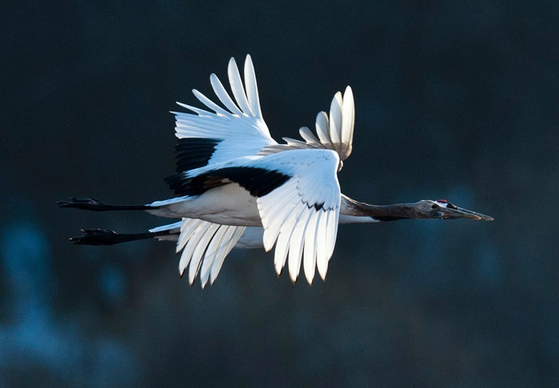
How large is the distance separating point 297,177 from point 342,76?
20.4 ft

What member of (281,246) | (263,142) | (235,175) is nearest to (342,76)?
(263,142)

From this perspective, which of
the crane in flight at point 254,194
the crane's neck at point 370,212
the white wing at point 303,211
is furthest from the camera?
the crane's neck at point 370,212

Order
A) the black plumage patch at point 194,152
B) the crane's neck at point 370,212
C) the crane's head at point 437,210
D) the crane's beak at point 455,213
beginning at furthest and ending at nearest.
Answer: the crane's head at point 437,210 → the crane's beak at point 455,213 → the black plumage patch at point 194,152 → the crane's neck at point 370,212

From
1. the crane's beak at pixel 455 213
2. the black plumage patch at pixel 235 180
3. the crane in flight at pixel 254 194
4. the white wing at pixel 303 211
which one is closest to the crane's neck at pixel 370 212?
the crane in flight at pixel 254 194

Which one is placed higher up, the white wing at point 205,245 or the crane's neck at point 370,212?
the crane's neck at point 370,212

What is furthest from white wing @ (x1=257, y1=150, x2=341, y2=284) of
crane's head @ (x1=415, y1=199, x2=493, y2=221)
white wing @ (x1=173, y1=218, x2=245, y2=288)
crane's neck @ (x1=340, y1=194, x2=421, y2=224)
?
crane's head @ (x1=415, y1=199, x2=493, y2=221)

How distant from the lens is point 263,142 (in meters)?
10.1

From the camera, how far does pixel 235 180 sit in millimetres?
8195

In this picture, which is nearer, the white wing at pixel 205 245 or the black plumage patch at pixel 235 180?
the black plumage patch at pixel 235 180

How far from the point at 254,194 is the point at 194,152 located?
2416 millimetres

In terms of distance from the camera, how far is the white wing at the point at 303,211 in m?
7.26

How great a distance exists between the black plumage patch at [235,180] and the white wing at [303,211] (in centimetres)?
7

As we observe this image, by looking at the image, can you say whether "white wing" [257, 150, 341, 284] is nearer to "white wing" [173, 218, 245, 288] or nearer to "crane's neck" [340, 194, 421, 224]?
"crane's neck" [340, 194, 421, 224]

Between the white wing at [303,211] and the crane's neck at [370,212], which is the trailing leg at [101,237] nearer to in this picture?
the crane's neck at [370,212]
